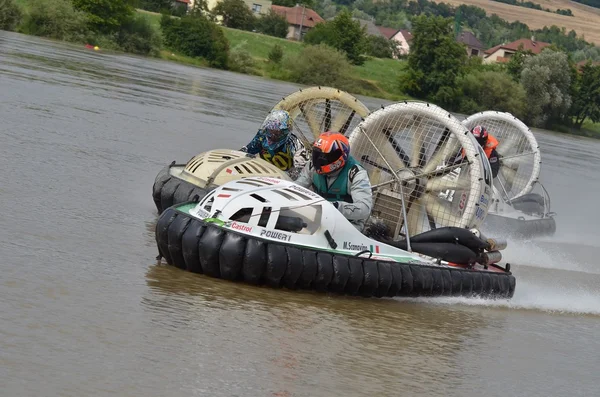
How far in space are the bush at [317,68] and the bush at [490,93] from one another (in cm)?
824

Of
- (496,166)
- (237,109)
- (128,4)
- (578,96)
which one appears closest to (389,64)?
(578,96)

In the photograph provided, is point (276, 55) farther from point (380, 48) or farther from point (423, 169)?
point (423, 169)

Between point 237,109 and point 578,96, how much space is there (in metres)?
44.9

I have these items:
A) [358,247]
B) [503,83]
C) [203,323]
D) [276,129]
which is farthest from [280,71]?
[203,323]

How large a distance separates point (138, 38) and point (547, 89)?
76.6 ft

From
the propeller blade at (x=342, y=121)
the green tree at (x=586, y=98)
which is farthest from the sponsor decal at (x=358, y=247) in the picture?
the green tree at (x=586, y=98)

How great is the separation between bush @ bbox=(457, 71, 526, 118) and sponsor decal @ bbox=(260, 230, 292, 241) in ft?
173

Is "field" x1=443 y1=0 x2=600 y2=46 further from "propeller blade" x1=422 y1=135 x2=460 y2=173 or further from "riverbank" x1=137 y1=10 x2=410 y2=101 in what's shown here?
"propeller blade" x1=422 y1=135 x2=460 y2=173

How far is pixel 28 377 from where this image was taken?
5027mm

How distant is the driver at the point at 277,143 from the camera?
33.1 feet

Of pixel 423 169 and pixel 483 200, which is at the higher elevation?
pixel 423 169

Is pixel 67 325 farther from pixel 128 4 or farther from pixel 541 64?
pixel 541 64

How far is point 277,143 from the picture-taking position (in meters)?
10.2

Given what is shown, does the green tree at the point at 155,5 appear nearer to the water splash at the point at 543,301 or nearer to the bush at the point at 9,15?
the bush at the point at 9,15
